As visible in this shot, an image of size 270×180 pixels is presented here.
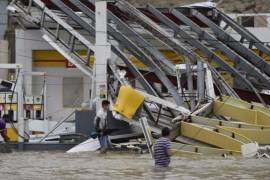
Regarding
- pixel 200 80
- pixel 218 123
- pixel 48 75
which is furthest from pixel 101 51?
pixel 48 75

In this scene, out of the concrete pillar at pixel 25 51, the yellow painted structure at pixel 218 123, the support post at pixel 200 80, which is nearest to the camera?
the yellow painted structure at pixel 218 123

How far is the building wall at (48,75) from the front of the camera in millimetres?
34844

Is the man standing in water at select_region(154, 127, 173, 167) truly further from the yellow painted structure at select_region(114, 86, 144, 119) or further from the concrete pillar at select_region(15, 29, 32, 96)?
the concrete pillar at select_region(15, 29, 32, 96)

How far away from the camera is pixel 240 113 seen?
79.5ft

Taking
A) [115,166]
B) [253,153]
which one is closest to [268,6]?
[253,153]

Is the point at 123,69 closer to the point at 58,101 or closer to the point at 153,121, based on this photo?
the point at 153,121

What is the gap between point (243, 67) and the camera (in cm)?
Answer: 3030

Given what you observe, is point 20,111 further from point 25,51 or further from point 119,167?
point 119,167

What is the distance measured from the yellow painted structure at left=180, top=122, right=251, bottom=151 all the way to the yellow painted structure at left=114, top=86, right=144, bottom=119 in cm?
193

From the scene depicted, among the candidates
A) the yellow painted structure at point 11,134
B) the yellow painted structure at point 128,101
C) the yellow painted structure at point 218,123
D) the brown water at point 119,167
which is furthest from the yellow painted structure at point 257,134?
the yellow painted structure at point 11,134

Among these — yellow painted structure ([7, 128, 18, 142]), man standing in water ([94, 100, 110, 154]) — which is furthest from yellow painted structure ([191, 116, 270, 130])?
yellow painted structure ([7, 128, 18, 142])

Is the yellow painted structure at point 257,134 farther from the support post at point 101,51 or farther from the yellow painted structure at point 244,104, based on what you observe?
the support post at point 101,51

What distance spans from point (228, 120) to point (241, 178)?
936 centimetres

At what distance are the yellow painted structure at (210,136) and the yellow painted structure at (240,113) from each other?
6.47 ft
